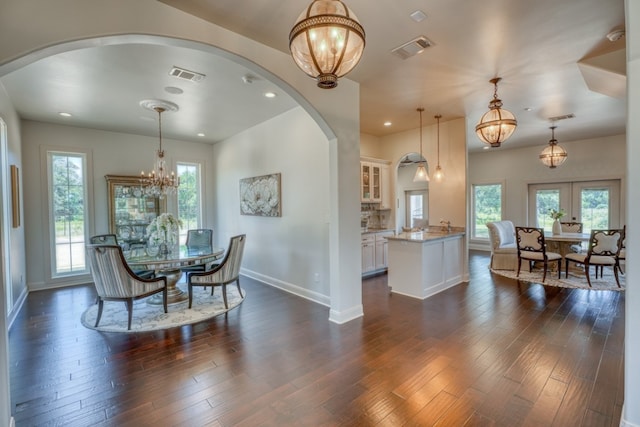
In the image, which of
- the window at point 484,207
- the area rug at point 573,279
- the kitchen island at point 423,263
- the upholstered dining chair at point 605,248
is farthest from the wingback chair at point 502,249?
the window at point 484,207

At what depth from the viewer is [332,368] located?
2.71 metres

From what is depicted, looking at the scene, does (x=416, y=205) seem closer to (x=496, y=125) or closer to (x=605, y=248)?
(x=605, y=248)

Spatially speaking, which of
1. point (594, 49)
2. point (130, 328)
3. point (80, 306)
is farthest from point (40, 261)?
point (594, 49)

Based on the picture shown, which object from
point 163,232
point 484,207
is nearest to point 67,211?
point 163,232

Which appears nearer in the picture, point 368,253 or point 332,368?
point 332,368

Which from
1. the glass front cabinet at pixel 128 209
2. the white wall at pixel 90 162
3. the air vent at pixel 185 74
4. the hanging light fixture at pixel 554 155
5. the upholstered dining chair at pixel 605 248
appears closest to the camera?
the air vent at pixel 185 74

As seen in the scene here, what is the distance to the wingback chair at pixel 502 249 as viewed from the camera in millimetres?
6504

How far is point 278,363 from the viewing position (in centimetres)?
281

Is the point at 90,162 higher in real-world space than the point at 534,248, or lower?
higher

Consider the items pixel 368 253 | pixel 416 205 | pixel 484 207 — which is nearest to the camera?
pixel 368 253

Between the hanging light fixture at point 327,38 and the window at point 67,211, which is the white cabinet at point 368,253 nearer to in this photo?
the hanging light fixture at point 327,38

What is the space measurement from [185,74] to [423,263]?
4162 millimetres

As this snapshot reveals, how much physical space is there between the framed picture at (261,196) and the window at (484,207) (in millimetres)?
7037

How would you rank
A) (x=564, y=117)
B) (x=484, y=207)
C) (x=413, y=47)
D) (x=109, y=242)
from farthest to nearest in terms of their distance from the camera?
(x=484, y=207) < (x=564, y=117) < (x=109, y=242) < (x=413, y=47)
